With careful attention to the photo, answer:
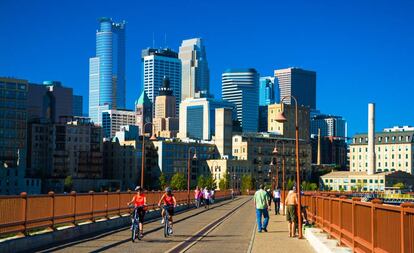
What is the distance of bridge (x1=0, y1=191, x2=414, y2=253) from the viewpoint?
13.0 meters

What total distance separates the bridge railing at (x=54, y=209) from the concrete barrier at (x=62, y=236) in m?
0.31

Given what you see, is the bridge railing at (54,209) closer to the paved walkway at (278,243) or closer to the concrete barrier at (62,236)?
the concrete barrier at (62,236)

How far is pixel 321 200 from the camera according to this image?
26.2 metres

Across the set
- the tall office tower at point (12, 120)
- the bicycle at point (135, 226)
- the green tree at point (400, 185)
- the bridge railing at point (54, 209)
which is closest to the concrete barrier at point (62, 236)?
the bridge railing at point (54, 209)

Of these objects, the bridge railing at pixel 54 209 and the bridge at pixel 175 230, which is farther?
the bridge railing at pixel 54 209

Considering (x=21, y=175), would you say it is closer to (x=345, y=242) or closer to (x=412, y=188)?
(x=412, y=188)

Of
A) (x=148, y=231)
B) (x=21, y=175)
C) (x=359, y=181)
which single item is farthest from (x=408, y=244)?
(x=359, y=181)

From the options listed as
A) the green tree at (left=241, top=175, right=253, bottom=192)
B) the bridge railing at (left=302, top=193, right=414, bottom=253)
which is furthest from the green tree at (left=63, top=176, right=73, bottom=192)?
the bridge railing at (left=302, top=193, right=414, bottom=253)

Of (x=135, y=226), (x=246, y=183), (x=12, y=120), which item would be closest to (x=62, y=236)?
(x=135, y=226)

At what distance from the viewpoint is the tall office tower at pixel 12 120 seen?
15988 centimetres

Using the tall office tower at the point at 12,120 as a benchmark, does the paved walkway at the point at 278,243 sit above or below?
below

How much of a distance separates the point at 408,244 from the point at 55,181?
165 metres

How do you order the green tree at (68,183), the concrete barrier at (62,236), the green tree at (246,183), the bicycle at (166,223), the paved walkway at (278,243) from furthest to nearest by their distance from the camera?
1. the green tree at (246,183)
2. the green tree at (68,183)
3. the bicycle at (166,223)
4. the paved walkway at (278,243)
5. the concrete barrier at (62,236)

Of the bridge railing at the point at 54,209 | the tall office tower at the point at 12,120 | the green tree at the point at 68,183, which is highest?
the tall office tower at the point at 12,120
